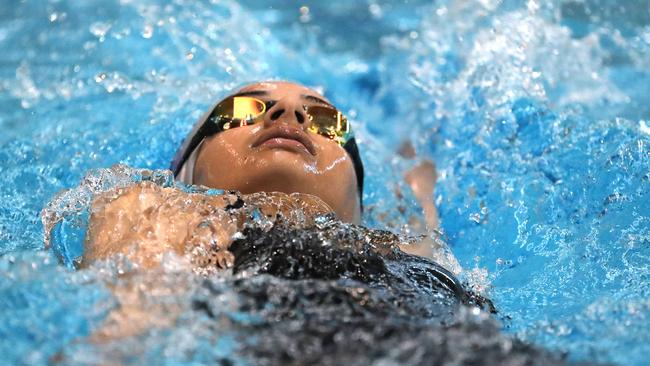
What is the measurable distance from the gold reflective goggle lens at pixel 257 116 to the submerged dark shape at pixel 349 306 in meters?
0.53

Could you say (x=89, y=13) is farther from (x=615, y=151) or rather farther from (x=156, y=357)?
(x=156, y=357)

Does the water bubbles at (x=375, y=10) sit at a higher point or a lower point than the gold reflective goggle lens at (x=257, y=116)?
higher

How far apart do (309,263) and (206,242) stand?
0.98 feet

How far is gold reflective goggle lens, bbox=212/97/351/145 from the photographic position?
103 inches

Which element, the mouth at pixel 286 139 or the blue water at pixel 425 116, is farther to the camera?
the mouth at pixel 286 139

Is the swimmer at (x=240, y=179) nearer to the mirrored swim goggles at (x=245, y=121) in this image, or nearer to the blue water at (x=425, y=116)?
the mirrored swim goggles at (x=245, y=121)

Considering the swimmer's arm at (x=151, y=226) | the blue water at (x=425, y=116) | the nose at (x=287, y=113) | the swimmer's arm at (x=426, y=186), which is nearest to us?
the swimmer's arm at (x=151, y=226)

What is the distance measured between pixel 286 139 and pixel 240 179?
20 cm

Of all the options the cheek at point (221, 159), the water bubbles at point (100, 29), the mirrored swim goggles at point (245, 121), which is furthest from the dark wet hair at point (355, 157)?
the water bubbles at point (100, 29)

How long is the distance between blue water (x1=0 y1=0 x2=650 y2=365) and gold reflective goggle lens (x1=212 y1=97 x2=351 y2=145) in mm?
660

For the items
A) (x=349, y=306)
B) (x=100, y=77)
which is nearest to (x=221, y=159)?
(x=349, y=306)

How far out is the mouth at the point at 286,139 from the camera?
8.12 ft

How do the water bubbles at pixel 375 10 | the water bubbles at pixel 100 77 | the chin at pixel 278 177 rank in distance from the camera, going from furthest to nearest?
the water bubbles at pixel 375 10, the water bubbles at pixel 100 77, the chin at pixel 278 177

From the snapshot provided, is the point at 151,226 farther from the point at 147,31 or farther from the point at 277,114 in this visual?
the point at 147,31
